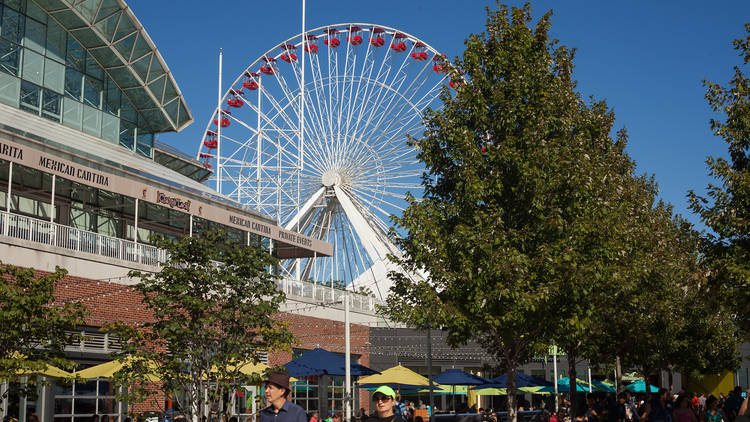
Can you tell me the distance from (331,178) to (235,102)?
28.0 ft

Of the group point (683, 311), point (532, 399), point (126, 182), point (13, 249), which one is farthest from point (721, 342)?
point (13, 249)

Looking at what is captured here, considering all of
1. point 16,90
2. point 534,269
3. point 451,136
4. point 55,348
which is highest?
point 16,90

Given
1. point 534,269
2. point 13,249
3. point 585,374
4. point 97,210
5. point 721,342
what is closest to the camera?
point 534,269

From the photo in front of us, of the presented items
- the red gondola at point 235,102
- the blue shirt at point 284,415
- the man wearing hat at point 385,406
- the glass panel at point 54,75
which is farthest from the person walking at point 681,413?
the red gondola at point 235,102

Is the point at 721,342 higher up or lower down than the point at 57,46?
lower down

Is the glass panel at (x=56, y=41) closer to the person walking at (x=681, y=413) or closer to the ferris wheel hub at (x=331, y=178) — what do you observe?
the ferris wheel hub at (x=331, y=178)

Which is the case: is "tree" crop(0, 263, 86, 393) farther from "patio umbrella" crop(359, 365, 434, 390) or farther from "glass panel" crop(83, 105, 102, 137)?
"glass panel" crop(83, 105, 102, 137)

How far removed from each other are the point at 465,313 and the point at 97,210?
1662 cm

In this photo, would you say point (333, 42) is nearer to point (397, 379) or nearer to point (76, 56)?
point (76, 56)

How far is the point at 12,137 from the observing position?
2345 cm

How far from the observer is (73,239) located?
23.9m

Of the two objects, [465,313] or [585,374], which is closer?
[465,313]

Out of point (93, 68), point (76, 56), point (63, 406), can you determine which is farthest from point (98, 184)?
point (93, 68)

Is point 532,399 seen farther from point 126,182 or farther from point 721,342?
point 126,182
